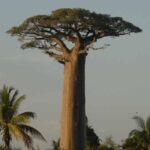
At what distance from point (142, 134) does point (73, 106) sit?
9743 millimetres

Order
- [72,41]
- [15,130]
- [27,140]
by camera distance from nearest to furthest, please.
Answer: [15,130]
[27,140]
[72,41]

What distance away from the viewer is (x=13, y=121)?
102 ft

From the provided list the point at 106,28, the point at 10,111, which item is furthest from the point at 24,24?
the point at 10,111

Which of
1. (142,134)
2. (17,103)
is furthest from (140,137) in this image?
(17,103)

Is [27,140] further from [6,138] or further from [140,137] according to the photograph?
[140,137]

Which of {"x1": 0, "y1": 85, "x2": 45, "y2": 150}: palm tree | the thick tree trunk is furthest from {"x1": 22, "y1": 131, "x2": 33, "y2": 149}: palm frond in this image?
the thick tree trunk

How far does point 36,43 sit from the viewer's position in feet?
133

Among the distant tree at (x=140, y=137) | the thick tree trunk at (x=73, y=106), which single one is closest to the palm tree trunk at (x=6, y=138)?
the thick tree trunk at (x=73, y=106)

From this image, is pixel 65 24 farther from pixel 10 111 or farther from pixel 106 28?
pixel 10 111

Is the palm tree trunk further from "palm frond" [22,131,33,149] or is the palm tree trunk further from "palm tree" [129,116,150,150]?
"palm tree" [129,116,150,150]

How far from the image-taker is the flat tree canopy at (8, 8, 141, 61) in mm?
38156

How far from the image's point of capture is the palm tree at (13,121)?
3044cm

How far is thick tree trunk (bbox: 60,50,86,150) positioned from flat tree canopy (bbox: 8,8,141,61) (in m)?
0.73

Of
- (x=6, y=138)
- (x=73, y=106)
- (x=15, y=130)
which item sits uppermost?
(x=73, y=106)
